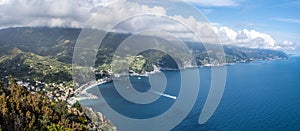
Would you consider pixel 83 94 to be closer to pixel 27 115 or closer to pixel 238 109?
pixel 238 109

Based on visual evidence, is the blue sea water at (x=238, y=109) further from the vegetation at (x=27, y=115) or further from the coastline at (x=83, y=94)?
the vegetation at (x=27, y=115)

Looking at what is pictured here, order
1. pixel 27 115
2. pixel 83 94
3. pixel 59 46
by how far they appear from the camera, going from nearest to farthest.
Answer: pixel 27 115
pixel 83 94
pixel 59 46

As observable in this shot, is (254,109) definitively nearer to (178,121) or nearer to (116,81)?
(178,121)

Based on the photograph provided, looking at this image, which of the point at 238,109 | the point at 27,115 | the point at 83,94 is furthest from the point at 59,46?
the point at 27,115

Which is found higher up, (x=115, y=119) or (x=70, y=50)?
(x=70, y=50)

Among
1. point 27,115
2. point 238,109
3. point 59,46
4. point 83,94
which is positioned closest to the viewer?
point 27,115

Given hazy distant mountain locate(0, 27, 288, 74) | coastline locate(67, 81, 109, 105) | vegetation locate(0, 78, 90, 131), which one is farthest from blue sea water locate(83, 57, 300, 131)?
hazy distant mountain locate(0, 27, 288, 74)

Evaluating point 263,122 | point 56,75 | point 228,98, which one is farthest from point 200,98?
point 56,75

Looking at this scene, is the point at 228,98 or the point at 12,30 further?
the point at 12,30

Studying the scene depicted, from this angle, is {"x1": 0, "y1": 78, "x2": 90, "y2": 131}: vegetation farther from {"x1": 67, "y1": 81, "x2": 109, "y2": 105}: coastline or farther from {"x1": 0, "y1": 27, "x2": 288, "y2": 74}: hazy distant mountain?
{"x1": 0, "y1": 27, "x2": 288, "y2": 74}: hazy distant mountain


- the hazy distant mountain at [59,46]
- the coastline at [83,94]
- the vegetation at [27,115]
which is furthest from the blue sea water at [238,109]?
the hazy distant mountain at [59,46]

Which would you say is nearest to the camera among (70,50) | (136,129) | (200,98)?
(136,129)
